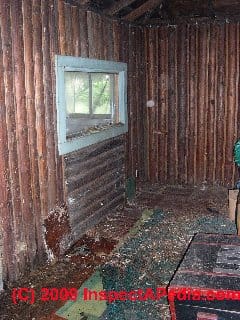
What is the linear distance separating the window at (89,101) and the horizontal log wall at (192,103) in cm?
163

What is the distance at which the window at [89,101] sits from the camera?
573 cm

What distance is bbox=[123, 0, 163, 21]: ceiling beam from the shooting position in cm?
785

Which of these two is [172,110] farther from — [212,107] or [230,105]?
[230,105]

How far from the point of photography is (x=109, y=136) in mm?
7250

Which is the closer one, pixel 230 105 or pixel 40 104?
pixel 40 104

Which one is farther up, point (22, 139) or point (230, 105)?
point (230, 105)

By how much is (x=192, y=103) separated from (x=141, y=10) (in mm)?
2489

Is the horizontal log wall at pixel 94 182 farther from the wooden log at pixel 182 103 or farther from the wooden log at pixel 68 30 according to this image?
the wooden log at pixel 182 103

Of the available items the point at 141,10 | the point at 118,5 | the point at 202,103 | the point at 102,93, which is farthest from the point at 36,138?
the point at 202,103

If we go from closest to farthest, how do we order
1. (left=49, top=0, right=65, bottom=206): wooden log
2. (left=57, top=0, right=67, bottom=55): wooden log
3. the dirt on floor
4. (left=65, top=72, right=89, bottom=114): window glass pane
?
the dirt on floor < (left=49, top=0, right=65, bottom=206): wooden log < (left=57, top=0, right=67, bottom=55): wooden log < (left=65, top=72, right=89, bottom=114): window glass pane

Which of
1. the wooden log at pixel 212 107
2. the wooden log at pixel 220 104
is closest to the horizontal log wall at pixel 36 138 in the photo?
the wooden log at pixel 212 107

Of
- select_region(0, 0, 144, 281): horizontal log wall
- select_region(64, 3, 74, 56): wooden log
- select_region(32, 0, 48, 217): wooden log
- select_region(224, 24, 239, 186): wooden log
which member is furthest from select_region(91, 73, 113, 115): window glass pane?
select_region(224, 24, 239, 186): wooden log

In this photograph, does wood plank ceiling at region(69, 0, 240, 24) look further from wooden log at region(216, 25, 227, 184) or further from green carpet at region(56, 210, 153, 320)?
green carpet at region(56, 210, 153, 320)

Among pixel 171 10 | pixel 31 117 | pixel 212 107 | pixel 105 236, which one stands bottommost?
pixel 105 236
